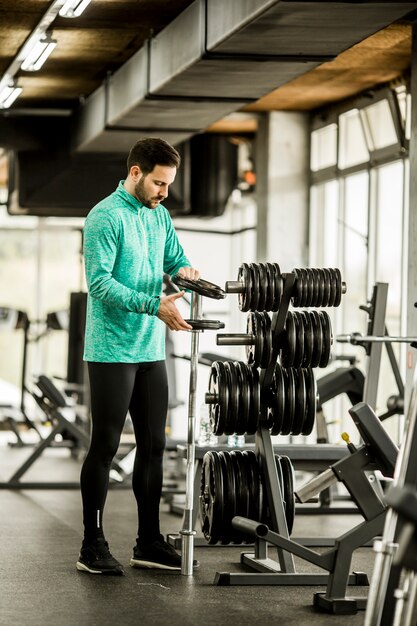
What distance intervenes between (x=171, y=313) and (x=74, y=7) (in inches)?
83.0

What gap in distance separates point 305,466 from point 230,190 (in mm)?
5299

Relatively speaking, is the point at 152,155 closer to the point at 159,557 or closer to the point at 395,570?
the point at 159,557

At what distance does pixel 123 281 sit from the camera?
4176 millimetres

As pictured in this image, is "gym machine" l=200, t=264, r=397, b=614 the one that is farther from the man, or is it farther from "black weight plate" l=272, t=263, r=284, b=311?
the man

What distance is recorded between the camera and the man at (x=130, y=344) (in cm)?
409

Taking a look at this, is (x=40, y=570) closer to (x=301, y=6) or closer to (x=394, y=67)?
(x=301, y=6)

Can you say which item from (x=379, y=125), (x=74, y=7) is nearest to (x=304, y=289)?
(x=74, y=7)

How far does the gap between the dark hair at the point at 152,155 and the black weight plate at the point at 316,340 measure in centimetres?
77

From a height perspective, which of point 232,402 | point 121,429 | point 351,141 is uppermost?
point 351,141

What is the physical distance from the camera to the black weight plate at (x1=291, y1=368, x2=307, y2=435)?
4.25 metres

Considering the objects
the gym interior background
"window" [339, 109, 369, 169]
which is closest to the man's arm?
the gym interior background

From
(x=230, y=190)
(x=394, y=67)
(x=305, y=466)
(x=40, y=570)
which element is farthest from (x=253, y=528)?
(x=230, y=190)

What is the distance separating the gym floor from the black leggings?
24cm

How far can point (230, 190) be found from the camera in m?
10.3
